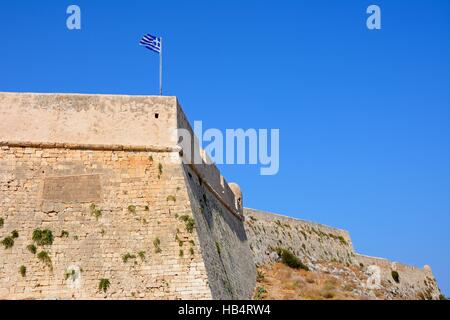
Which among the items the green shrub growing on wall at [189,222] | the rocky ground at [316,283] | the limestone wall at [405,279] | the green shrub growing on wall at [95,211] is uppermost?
the green shrub growing on wall at [95,211]

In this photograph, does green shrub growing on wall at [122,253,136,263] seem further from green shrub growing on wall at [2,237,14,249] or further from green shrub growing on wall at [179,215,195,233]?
green shrub growing on wall at [2,237,14,249]

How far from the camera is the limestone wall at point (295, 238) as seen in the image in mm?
23967

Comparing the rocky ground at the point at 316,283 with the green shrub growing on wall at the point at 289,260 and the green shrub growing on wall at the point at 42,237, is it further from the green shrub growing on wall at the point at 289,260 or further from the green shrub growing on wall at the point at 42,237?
the green shrub growing on wall at the point at 42,237

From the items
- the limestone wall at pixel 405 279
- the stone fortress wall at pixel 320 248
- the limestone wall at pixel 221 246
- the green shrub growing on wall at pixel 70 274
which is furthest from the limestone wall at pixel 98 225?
the limestone wall at pixel 405 279

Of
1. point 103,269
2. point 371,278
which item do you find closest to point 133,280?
point 103,269

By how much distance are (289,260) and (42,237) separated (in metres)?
15.7

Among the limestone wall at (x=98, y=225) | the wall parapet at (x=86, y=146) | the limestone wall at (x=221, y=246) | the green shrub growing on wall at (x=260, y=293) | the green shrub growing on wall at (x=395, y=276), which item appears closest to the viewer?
the limestone wall at (x=98, y=225)

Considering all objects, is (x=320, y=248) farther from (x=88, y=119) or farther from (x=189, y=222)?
(x=88, y=119)

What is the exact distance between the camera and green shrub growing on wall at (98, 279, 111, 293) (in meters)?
10.6

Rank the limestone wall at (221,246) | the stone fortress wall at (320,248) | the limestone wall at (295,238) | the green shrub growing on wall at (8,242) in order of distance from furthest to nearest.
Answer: the stone fortress wall at (320,248), the limestone wall at (295,238), the limestone wall at (221,246), the green shrub growing on wall at (8,242)

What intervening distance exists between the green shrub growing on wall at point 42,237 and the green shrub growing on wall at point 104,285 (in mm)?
1256
